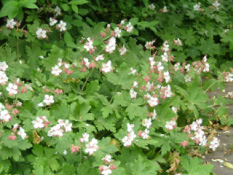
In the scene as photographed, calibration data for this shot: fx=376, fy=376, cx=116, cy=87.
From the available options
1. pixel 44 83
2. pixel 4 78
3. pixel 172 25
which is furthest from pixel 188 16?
pixel 4 78

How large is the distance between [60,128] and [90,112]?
26.0 inches

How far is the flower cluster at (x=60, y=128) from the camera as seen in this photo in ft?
8.47

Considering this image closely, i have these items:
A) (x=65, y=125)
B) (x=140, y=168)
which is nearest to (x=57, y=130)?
(x=65, y=125)

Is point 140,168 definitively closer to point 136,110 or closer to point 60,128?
point 136,110

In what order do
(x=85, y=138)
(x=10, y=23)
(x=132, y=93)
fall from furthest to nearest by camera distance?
1. (x=10, y=23)
2. (x=132, y=93)
3. (x=85, y=138)

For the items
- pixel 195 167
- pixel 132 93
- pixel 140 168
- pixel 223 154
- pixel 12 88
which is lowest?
pixel 223 154

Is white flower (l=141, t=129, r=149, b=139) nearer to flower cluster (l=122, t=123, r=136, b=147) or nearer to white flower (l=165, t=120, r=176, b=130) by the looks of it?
flower cluster (l=122, t=123, r=136, b=147)

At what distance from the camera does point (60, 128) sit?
2.69 metres

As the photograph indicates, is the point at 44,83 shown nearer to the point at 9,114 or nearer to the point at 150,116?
the point at 9,114

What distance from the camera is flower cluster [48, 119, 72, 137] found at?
2.58 metres

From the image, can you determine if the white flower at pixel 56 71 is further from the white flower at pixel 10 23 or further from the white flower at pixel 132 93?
the white flower at pixel 10 23

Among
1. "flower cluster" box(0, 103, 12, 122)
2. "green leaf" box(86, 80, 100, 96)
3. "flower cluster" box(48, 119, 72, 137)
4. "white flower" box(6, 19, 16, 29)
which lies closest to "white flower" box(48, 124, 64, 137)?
"flower cluster" box(48, 119, 72, 137)

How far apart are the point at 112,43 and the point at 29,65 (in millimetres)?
900

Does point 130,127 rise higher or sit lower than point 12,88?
lower
